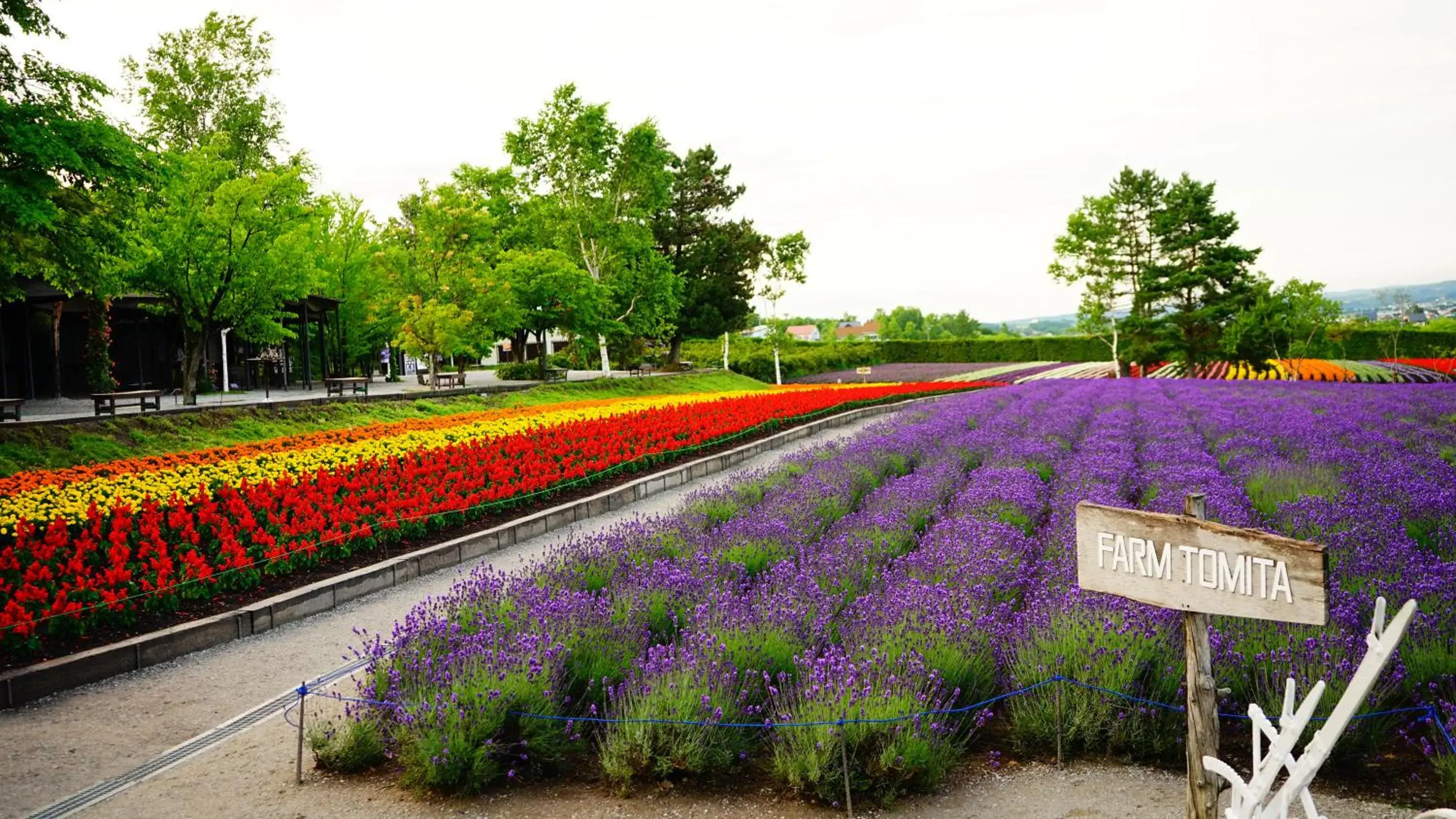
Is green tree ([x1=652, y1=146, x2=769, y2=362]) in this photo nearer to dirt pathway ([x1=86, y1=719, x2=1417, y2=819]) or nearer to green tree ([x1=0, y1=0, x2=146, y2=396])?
green tree ([x1=0, y1=0, x2=146, y2=396])

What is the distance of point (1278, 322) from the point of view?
38.5 metres

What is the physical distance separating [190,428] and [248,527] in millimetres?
10141

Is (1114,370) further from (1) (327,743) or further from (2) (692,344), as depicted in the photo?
(1) (327,743)

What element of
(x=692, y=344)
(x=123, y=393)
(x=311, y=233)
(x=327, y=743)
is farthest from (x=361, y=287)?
(x=327, y=743)

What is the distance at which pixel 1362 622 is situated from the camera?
4.66 meters

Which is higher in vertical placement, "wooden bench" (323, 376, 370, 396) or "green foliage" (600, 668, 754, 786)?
"wooden bench" (323, 376, 370, 396)

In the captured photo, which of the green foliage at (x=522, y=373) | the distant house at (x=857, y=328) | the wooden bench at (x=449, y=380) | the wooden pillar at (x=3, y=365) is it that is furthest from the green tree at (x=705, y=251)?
the distant house at (x=857, y=328)

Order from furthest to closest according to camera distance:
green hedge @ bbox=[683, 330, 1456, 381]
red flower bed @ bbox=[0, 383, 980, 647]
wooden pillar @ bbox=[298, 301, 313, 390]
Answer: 1. green hedge @ bbox=[683, 330, 1456, 381]
2. wooden pillar @ bbox=[298, 301, 313, 390]
3. red flower bed @ bbox=[0, 383, 980, 647]

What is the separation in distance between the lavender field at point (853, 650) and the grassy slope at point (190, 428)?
11.7 meters

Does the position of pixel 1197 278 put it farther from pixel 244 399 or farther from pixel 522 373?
pixel 244 399

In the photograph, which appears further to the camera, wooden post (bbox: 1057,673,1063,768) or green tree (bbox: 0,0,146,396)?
green tree (bbox: 0,0,146,396)

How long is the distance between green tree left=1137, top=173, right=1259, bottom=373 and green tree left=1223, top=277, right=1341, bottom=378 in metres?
0.72

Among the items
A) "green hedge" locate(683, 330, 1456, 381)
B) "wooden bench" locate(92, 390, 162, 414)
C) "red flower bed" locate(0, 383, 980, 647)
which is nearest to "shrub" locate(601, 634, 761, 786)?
"red flower bed" locate(0, 383, 980, 647)

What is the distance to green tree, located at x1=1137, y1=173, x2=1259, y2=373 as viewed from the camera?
40.1m
